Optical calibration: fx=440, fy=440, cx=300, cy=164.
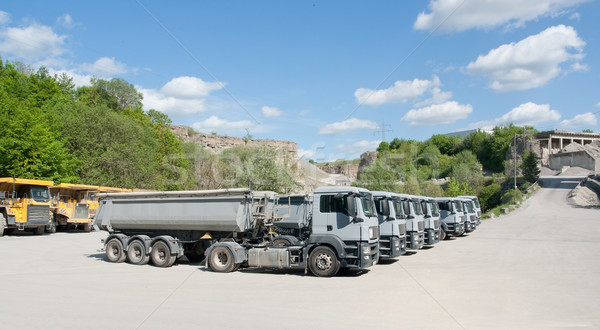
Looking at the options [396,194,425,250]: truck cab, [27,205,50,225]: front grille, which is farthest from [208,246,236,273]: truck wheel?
[27,205,50,225]: front grille

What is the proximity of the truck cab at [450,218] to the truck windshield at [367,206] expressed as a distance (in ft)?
48.8

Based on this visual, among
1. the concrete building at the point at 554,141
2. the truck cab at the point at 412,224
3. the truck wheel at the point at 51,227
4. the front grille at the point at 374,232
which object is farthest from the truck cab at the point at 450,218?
the concrete building at the point at 554,141

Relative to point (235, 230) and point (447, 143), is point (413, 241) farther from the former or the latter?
point (447, 143)

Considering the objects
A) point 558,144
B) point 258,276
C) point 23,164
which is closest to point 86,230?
point 23,164

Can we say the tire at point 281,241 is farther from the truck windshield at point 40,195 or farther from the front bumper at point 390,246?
the truck windshield at point 40,195

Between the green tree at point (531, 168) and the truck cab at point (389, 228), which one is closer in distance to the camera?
the truck cab at point (389, 228)

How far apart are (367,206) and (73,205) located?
27658 mm

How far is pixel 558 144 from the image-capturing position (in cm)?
11288

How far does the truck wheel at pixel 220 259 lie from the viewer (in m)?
14.3

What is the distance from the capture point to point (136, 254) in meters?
16.2

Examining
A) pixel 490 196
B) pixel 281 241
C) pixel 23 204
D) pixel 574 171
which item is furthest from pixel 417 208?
pixel 574 171

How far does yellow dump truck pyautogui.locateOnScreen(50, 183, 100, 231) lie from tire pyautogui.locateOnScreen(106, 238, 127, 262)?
16.8 meters

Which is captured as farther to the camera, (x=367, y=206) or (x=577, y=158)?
(x=577, y=158)

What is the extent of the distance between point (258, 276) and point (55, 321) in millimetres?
6623
